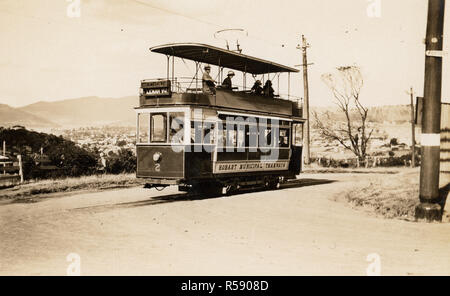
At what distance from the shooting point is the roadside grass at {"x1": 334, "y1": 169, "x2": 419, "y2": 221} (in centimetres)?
1178

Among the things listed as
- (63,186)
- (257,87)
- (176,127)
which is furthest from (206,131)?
(63,186)

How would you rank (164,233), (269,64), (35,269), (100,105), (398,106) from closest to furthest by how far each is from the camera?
(35,269)
(164,233)
(269,64)
(100,105)
(398,106)

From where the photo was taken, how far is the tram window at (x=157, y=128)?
14.7 metres

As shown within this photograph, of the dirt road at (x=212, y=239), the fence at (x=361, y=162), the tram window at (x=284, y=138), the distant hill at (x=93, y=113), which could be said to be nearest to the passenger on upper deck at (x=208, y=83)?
the dirt road at (x=212, y=239)

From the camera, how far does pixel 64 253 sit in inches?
294

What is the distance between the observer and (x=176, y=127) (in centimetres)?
1441

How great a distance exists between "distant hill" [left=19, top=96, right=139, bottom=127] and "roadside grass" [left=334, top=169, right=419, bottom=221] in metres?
67.5

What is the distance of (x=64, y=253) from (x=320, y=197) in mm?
9659

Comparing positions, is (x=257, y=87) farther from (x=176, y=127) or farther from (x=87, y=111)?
(x=87, y=111)

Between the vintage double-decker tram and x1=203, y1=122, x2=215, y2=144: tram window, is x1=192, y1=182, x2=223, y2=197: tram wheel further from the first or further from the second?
x1=203, y1=122, x2=215, y2=144: tram window

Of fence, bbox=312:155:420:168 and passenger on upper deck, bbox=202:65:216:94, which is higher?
passenger on upper deck, bbox=202:65:216:94

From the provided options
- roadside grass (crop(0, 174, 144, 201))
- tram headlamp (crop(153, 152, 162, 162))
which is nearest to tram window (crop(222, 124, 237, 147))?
tram headlamp (crop(153, 152, 162, 162))

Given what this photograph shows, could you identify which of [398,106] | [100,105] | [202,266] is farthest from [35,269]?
[398,106]
